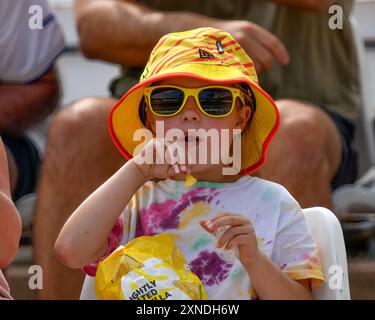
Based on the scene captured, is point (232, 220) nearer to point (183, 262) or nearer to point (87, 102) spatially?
point (183, 262)

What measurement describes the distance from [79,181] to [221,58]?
2.22 feet

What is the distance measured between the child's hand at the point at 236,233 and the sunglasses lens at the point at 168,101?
24 centimetres

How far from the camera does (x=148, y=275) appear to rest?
5.98 feet

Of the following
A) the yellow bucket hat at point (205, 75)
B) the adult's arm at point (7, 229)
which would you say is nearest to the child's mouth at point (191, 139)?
the yellow bucket hat at point (205, 75)

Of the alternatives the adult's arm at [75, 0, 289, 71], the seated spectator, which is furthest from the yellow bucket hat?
the seated spectator

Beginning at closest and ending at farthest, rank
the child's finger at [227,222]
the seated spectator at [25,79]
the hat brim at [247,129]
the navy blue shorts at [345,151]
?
the child's finger at [227,222]
the hat brim at [247,129]
the navy blue shorts at [345,151]
the seated spectator at [25,79]

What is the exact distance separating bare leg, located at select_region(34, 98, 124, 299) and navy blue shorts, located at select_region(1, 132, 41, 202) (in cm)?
20

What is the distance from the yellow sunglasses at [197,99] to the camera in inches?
76.1

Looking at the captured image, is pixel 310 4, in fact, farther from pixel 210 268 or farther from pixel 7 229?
pixel 7 229

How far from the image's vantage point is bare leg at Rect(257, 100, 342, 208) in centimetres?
248

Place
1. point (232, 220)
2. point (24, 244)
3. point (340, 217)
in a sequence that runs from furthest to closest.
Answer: point (24, 244), point (340, 217), point (232, 220)

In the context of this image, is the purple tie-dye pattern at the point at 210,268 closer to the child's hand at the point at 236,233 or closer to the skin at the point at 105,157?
the child's hand at the point at 236,233
